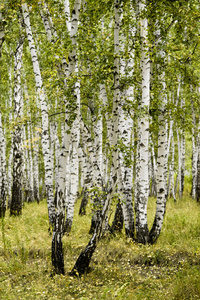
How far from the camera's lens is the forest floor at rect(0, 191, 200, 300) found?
4742 mm

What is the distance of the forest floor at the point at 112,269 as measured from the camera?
187 inches

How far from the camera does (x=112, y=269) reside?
5.93 metres

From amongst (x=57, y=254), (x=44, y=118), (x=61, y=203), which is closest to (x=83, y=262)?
(x=57, y=254)

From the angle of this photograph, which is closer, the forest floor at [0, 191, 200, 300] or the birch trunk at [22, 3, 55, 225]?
the forest floor at [0, 191, 200, 300]

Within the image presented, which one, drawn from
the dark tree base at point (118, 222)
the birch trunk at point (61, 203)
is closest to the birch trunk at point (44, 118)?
the dark tree base at point (118, 222)

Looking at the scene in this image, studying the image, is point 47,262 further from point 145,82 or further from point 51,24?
point 51,24

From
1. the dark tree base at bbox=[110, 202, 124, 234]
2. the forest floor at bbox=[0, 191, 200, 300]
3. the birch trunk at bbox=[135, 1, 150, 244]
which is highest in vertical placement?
the birch trunk at bbox=[135, 1, 150, 244]

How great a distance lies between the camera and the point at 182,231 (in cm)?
822

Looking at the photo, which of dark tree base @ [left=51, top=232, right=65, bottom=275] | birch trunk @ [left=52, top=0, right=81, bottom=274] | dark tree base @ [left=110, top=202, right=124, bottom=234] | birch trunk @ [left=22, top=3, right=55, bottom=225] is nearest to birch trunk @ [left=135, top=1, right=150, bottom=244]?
dark tree base @ [left=110, top=202, right=124, bottom=234]

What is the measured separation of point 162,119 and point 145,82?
1.56m

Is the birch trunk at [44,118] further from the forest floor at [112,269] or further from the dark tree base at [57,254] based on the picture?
the dark tree base at [57,254]

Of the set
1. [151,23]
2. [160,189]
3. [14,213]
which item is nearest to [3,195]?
[14,213]

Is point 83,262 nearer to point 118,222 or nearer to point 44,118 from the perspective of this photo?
point 118,222

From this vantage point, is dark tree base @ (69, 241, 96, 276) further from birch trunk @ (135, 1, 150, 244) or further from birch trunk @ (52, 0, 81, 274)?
birch trunk @ (135, 1, 150, 244)
